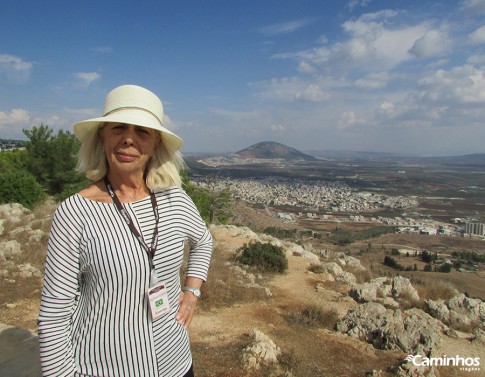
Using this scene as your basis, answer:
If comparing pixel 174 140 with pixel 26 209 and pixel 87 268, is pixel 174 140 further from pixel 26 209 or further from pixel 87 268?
pixel 26 209

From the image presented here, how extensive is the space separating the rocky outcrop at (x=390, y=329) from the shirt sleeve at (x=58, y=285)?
185 inches

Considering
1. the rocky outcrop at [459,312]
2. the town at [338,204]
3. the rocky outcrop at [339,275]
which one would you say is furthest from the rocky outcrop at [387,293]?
the town at [338,204]

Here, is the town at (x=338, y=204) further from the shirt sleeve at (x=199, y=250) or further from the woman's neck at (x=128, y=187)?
the woman's neck at (x=128, y=187)

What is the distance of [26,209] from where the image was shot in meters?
11.5

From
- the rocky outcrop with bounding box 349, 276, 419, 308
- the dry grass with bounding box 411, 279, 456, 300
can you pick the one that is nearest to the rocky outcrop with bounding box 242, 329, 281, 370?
the rocky outcrop with bounding box 349, 276, 419, 308

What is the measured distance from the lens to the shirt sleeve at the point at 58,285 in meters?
1.25

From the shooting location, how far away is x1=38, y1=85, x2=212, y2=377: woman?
1.27m

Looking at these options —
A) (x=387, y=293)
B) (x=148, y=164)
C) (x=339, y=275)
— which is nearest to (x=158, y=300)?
(x=148, y=164)

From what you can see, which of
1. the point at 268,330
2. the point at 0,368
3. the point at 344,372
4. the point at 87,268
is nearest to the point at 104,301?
the point at 87,268

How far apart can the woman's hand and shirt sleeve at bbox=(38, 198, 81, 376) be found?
1.59 feet

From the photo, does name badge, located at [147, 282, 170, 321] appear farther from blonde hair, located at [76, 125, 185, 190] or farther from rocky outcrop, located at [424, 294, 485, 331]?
rocky outcrop, located at [424, 294, 485, 331]

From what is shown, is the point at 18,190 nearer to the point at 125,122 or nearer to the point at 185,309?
the point at 185,309

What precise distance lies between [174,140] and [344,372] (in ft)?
12.6

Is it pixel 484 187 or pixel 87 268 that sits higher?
pixel 87 268
